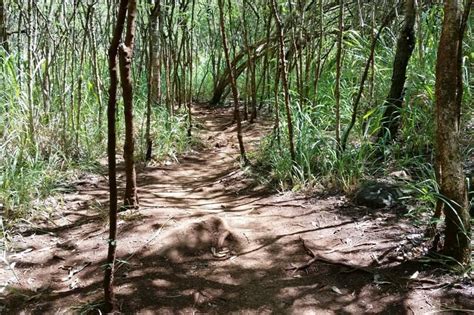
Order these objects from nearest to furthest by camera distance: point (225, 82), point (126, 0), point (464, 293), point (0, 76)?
1. point (126, 0)
2. point (464, 293)
3. point (0, 76)
4. point (225, 82)

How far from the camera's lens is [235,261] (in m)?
2.83

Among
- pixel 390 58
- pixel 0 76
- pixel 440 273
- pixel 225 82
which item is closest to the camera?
pixel 440 273

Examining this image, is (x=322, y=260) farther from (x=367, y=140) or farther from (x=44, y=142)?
(x=44, y=142)

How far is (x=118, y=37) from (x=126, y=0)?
159mm

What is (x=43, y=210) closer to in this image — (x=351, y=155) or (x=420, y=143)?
(x=351, y=155)

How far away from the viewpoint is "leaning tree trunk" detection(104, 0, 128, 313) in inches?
79.3

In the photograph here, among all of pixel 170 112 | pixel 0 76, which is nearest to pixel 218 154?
Result: pixel 170 112

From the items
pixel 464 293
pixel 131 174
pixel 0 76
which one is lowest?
pixel 464 293

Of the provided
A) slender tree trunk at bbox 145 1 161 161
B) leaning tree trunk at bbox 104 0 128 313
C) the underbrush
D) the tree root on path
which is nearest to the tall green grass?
the tree root on path

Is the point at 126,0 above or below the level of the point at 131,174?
above

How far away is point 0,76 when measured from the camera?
4.29 m

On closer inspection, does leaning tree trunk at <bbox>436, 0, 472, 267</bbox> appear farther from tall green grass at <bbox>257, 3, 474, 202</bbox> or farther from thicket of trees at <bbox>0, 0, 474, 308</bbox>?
tall green grass at <bbox>257, 3, 474, 202</bbox>

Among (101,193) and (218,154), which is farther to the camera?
(218,154)

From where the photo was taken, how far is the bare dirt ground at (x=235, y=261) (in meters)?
2.39
